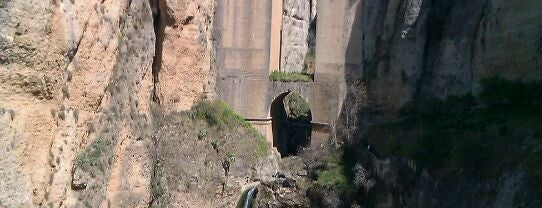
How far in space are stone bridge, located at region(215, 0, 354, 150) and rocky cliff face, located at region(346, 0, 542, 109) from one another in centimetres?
89

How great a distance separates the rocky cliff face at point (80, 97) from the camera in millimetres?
9578

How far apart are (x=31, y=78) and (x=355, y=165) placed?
14.0 meters

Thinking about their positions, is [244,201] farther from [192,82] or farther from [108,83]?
[108,83]

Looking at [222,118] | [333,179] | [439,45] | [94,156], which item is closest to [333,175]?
[333,179]

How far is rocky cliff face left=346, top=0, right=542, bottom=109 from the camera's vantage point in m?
20.3

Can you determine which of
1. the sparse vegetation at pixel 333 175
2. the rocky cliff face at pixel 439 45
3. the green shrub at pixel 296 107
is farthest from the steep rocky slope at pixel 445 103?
the green shrub at pixel 296 107

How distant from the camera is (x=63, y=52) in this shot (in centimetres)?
1063

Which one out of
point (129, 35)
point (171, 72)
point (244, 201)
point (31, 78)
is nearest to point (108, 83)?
point (129, 35)

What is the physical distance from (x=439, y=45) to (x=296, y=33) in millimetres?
8742

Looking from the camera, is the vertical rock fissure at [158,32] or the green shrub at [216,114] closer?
the vertical rock fissure at [158,32]

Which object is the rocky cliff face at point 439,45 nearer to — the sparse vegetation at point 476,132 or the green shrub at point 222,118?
the sparse vegetation at point 476,132

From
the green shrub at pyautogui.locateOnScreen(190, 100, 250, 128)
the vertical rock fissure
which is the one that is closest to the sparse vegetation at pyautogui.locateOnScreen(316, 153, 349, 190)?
the green shrub at pyautogui.locateOnScreen(190, 100, 250, 128)

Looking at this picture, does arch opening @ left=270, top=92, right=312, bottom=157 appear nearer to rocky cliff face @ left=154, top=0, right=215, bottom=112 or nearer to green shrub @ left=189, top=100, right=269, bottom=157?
green shrub @ left=189, top=100, right=269, bottom=157

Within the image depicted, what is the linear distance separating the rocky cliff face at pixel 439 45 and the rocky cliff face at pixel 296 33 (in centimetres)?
462
